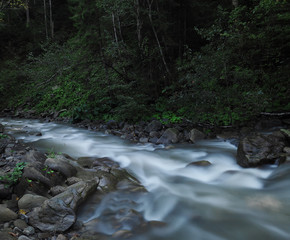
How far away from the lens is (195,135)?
7402mm

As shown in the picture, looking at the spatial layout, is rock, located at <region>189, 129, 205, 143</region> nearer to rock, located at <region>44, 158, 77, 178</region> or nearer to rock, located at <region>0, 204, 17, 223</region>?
rock, located at <region>44, 158, 77, 178</region>

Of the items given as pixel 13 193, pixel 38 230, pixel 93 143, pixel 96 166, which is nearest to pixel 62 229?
pixel 38 230

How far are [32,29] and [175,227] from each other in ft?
90.6

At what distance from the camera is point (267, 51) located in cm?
819

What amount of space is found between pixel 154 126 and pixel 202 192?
4.19m

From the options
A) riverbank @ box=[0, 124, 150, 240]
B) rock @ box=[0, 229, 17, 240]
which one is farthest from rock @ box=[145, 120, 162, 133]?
rock @ box=[0, 229, 17, 240]

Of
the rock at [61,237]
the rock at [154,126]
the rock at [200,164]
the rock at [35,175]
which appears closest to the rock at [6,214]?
the rock at [61,237]

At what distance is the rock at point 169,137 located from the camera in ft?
24.3

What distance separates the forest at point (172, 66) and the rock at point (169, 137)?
3.17 feet

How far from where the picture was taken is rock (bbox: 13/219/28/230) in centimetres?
274

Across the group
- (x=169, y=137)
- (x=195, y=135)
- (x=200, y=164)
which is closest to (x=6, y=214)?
→ (x=200, y=164)

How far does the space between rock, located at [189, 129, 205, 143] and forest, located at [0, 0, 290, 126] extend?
546 mm

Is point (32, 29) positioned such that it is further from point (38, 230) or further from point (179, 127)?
point (38, 230)

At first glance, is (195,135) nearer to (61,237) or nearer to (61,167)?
(61,167)
